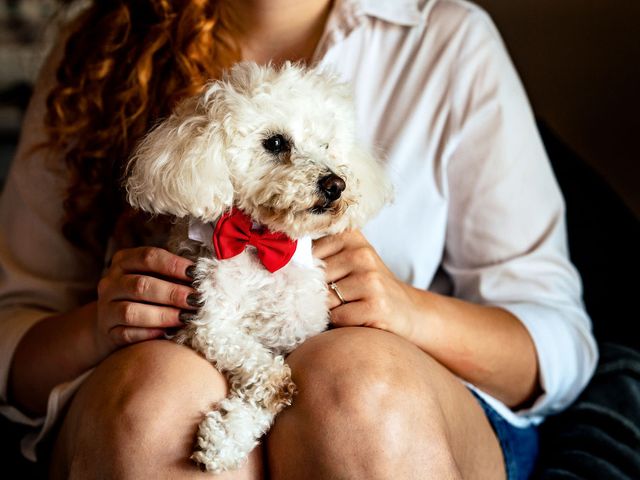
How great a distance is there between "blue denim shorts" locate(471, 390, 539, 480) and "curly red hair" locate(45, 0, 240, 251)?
0.77 metres

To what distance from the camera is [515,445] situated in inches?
49.1

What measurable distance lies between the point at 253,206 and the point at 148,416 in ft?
1.03

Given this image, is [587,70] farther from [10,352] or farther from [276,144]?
[10,352]

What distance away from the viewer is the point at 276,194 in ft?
3.19

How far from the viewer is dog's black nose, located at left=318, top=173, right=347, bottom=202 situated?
0.97 m

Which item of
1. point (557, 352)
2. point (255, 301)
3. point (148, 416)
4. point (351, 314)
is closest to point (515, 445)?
point (557, 352)

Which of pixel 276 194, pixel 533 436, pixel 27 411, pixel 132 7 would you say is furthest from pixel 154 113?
pixel 533 436

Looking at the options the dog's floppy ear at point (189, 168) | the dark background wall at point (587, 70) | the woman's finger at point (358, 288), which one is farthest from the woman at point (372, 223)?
the dark background wall at point (587, 70)

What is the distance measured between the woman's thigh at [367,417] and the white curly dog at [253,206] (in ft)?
0.13

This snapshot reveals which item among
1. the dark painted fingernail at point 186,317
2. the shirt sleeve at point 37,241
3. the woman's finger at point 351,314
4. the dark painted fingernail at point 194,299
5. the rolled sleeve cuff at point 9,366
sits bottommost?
the rolled sleeve cuff at point 9,366

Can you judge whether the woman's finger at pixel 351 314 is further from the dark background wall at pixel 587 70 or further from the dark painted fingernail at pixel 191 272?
the dark background wall at pixel 587 70

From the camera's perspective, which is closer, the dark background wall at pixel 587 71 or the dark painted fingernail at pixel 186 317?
the dark painted fingernail at pixel 186 317

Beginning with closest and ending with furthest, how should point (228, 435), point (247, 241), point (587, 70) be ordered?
1. point (228, 435)
2. point (247, 241)
3. point (587, 70)

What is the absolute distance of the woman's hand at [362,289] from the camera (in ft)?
3.51
